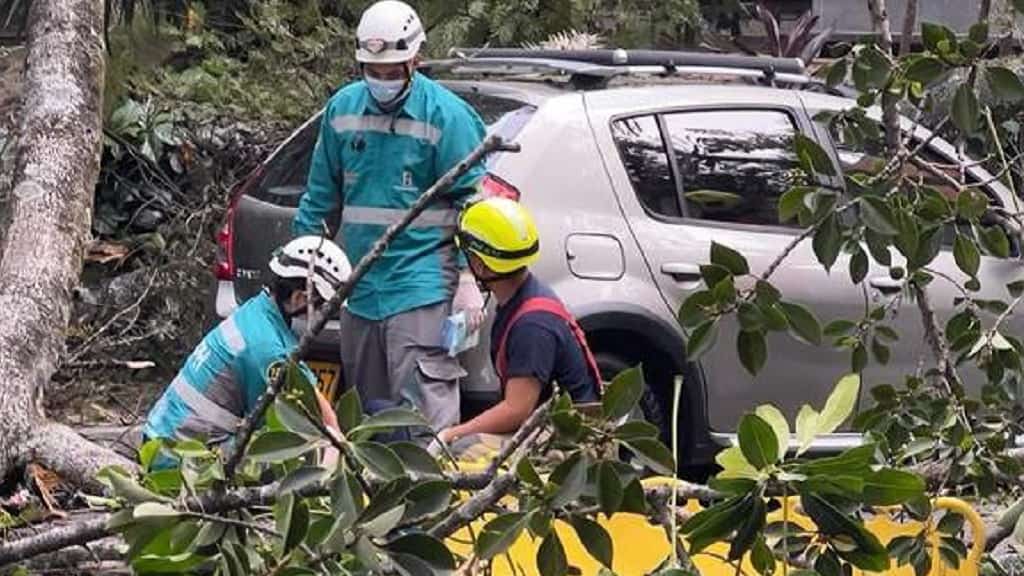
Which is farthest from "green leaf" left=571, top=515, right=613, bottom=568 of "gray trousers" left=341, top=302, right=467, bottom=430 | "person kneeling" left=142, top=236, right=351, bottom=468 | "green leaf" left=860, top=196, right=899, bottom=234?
"gray trousers" left=341, top=302, right=467, bottom=430

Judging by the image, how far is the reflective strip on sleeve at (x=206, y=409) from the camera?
16.6 ft

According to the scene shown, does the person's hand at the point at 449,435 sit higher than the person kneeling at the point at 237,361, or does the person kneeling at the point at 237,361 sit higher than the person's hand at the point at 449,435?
the person kneeling at the point at 237,361

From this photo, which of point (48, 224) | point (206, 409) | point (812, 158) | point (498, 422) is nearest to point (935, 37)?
point (812, 158)

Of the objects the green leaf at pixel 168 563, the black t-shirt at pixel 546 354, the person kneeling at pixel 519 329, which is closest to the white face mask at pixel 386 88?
the person kneeling at pixel 519 329

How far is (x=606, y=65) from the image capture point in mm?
7164

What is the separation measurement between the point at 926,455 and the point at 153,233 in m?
6.59

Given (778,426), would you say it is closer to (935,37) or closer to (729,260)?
(729,260)

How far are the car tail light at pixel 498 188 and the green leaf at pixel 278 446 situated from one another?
3787 millimetres

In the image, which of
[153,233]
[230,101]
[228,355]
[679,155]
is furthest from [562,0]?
[228,355]

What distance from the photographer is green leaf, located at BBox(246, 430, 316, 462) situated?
102 inches

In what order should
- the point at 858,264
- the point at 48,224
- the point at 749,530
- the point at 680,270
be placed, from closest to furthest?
the point at 749,530, the point at 858,264, the point at 48,224, the point at 680,270

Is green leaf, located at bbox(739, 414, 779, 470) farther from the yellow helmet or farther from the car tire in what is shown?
the car tire

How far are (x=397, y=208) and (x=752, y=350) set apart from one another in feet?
9.03

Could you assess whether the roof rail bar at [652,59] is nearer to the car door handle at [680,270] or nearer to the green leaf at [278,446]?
the car door handle at [680,270]
